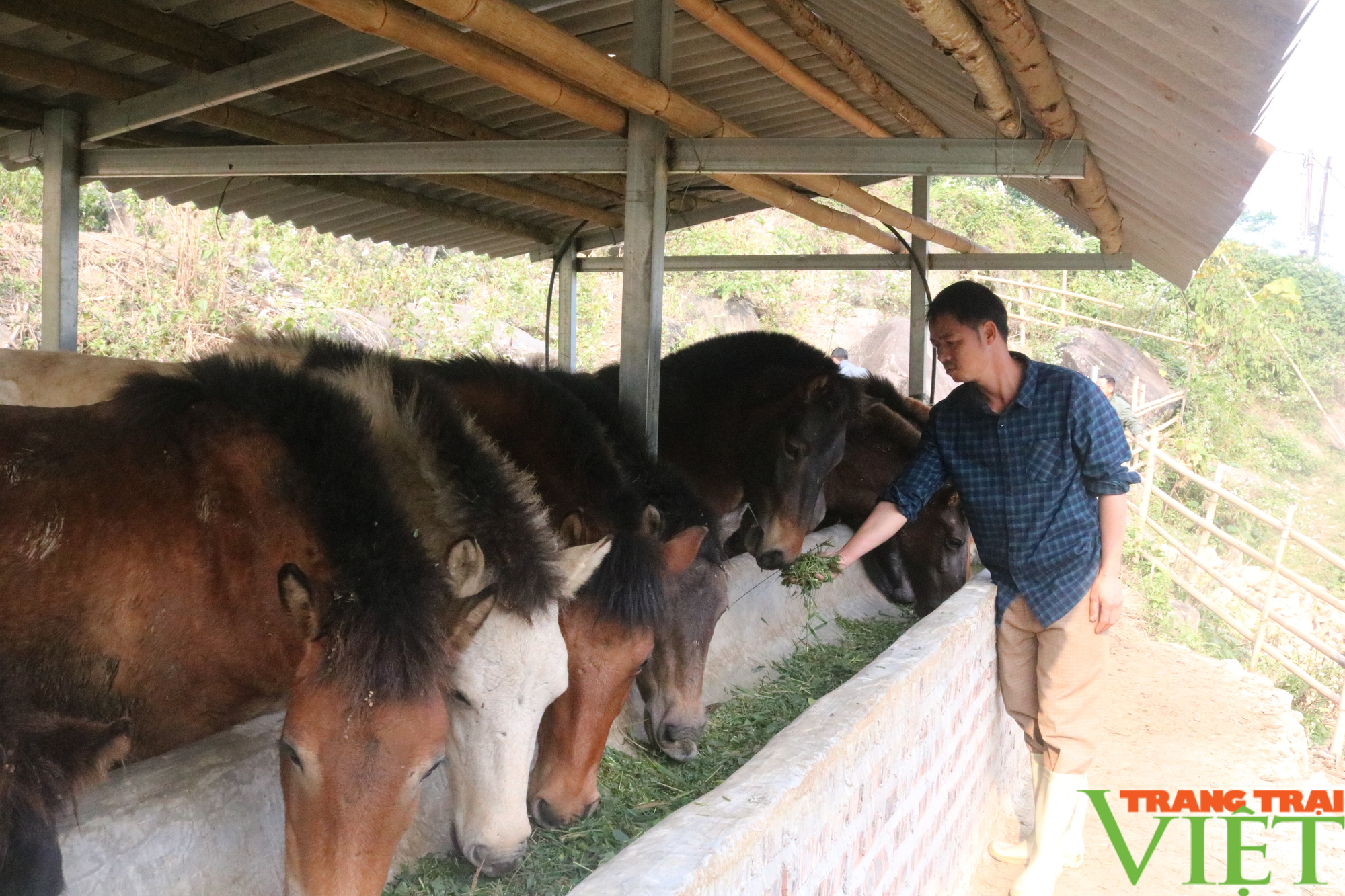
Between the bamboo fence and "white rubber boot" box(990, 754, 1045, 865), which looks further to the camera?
the bamboo fence

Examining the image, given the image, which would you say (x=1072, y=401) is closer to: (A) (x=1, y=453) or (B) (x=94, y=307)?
(A) (x=1, y=453)

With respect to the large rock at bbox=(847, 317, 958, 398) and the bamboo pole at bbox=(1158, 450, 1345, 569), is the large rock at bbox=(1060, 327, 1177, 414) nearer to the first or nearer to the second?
the large rock at bbox=(847, 317, 958, 398)

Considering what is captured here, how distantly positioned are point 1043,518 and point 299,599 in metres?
2.91

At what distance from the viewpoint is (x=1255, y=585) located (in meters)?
14.5

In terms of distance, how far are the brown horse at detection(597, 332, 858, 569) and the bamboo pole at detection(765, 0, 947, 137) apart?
4.91ft

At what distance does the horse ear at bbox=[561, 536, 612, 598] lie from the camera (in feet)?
9.48

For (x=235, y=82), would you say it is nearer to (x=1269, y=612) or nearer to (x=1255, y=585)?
(x=1269, y=612)

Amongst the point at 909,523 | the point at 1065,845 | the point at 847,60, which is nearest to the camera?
the point at 1065,845

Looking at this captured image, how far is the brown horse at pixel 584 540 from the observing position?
296 centimetres

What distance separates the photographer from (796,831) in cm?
215

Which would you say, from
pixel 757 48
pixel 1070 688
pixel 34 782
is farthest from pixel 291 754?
pixel 757 48

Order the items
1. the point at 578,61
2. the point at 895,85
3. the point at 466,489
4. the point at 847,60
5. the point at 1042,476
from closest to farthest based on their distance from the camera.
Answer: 1. the point at 466,489
2. the point at 578,61
3. the point at 1042,476
4. the point at 847,60
5. the point at 895,85

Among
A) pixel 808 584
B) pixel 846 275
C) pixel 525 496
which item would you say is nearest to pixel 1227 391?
pixel 846 275

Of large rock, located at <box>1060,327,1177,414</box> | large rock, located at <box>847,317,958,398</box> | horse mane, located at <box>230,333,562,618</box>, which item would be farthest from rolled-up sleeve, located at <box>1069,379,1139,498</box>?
large rock, located at <box>1060,327,1177,414</box>
